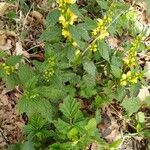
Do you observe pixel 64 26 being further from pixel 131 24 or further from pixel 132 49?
pixel 131 24

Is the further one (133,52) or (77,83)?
(77,83)

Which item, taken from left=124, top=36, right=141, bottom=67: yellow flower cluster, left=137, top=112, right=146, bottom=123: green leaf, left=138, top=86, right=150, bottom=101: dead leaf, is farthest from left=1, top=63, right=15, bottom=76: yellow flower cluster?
left=138, top=86, right=150, bottom=101: dead leaf

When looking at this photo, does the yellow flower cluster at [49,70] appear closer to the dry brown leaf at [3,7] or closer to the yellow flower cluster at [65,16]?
the yellow flower cluster at [65,16]

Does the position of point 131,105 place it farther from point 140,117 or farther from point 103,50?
point 103,50

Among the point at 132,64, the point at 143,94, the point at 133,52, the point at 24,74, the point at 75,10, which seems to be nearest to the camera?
the point at 75,10

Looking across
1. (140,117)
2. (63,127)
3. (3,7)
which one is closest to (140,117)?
(140,117)

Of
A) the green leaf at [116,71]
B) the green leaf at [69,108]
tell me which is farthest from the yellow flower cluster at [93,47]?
the green leaf at [69,108]

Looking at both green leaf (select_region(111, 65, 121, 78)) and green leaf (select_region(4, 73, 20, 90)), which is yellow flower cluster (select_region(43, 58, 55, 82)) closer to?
green leaf (select_region(4, 73, 20, 90))
